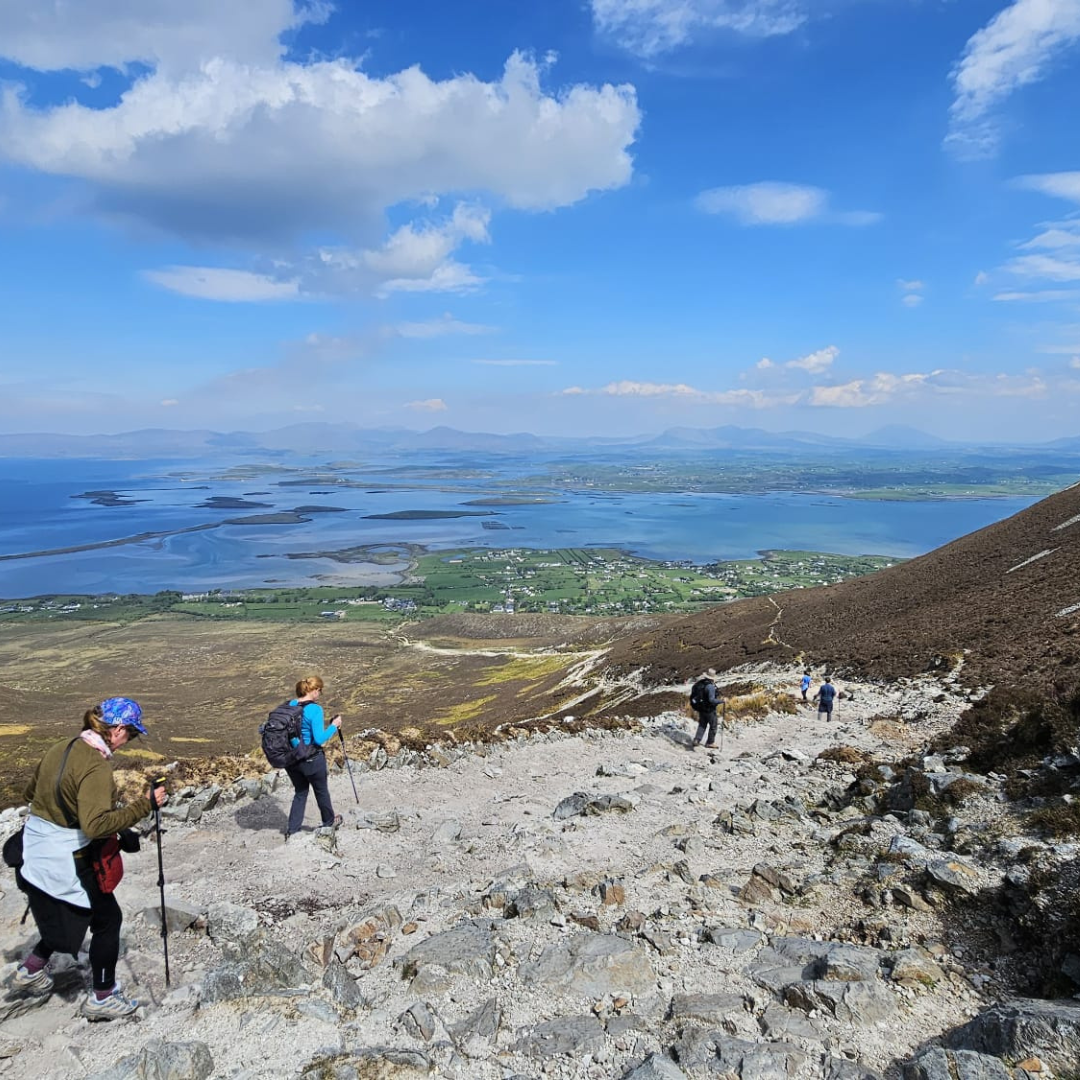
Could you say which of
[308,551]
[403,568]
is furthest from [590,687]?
[308,551]

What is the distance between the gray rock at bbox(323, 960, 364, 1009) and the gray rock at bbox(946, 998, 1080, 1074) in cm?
549

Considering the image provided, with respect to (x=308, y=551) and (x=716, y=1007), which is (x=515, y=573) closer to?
(x=308, y=551)

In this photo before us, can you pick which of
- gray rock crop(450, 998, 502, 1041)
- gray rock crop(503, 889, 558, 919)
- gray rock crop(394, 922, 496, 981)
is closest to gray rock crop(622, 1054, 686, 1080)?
gray rock crop(450, 998, 502, 1041)

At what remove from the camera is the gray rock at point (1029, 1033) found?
462 centimetres

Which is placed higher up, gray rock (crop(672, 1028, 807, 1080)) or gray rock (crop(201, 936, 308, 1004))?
gray rock (crop(672, 1028, 807, 1080))

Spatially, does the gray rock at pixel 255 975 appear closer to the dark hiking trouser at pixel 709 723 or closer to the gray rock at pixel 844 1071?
the gray rock at pixel 844 1071

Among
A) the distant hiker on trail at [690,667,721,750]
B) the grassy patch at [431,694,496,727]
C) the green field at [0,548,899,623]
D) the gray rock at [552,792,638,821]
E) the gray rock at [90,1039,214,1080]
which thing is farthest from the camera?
the green field at [0,548,899,623]

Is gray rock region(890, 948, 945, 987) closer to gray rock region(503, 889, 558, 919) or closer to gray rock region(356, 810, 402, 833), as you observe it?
gray rock region(503, 889, 558, 919)

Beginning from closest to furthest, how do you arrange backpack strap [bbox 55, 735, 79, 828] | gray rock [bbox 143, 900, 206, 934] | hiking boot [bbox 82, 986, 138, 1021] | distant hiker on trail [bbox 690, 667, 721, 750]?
backpack strap [bbox 55, 735, 79, 828]
hiking boot [bbox 82, 986, 138, 1021]
gray rock [bbox 143, 900, 206, 934]
distant hiker on trail [bbox 690, 667, 721, 750]

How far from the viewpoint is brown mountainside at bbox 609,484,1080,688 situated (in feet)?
70.4

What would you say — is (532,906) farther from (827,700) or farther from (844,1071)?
(827,700)

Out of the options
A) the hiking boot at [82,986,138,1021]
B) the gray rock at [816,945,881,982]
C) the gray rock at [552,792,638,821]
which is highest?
the gray rock at [816,945,881,982]

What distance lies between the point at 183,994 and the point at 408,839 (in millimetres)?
4657

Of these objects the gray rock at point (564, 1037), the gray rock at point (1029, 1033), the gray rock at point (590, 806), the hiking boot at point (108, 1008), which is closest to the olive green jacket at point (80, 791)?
the hiking boot at point (108, 1008)
